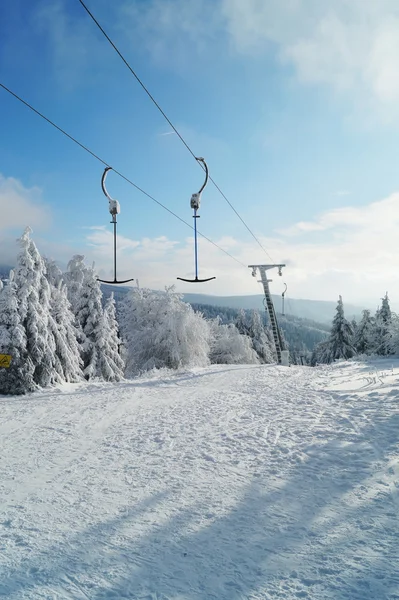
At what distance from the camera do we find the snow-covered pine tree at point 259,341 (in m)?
52.6

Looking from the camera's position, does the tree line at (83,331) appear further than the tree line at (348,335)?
No

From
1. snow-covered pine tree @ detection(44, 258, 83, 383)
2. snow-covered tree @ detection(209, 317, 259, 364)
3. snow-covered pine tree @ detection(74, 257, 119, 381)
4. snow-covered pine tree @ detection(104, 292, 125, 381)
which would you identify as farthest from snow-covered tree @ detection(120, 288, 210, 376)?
snow-covered tree @ detection(209, 317, 259, 364)

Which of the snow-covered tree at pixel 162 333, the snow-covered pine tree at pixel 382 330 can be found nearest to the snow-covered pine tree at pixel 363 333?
the snow-covered pine tree at pixel 382 330

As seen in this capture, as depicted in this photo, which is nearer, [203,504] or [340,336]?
[203,504]

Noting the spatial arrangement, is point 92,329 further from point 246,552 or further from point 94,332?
point 246,552

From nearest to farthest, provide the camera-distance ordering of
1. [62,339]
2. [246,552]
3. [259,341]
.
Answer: [246,552]
[62,339]
[259,341]

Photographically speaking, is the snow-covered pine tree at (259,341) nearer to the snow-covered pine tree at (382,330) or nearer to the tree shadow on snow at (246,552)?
the snow-covered pine tree at (382,330)

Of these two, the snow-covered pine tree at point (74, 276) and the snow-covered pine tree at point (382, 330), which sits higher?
the snow-covered pine tree at point (74, 276)

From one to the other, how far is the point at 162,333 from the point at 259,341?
26.2 meters

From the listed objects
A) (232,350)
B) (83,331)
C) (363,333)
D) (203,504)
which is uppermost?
(83,331)

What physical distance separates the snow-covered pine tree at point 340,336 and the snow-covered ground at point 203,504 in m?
34.1

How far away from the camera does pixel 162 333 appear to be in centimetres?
3053

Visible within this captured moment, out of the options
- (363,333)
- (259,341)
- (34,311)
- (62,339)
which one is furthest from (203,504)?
(259,341)

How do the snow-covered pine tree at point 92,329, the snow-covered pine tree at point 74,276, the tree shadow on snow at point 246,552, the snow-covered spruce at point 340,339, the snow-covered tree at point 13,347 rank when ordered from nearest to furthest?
the tree shadow on snow at point 246,552 < the snow-covered tree at point 13,347 < the snow-covered pine tree at point 92,329 < the snow-covered pine tree at point 74,276 < the snow-covered spruce at point 340,339
